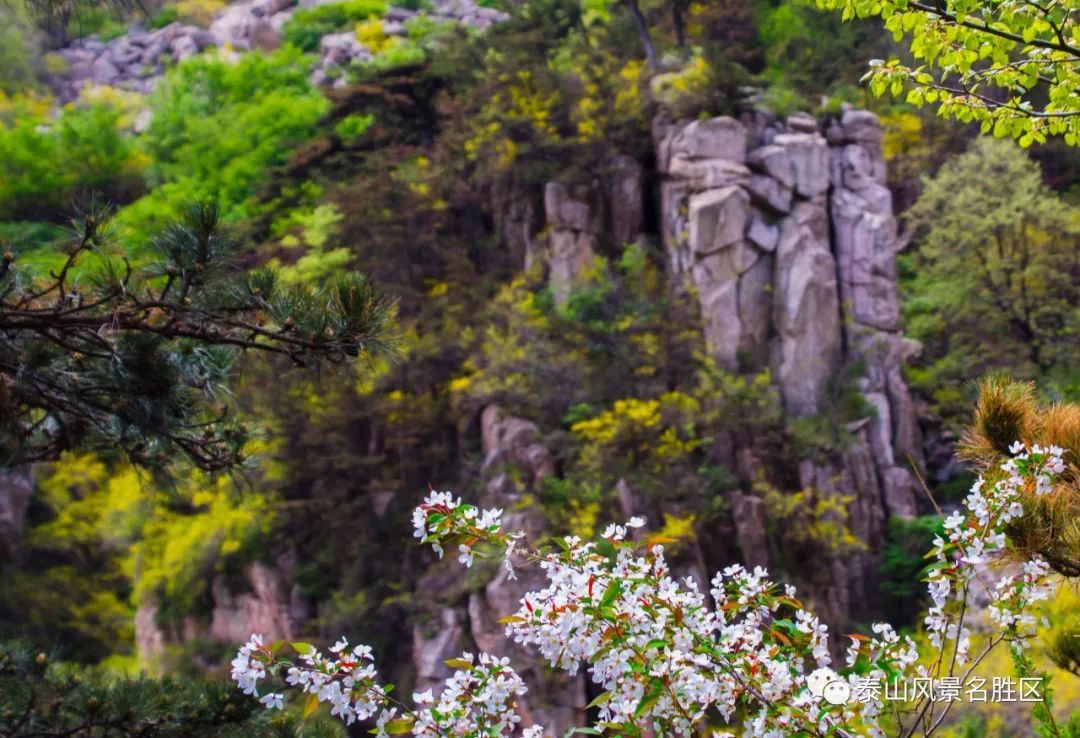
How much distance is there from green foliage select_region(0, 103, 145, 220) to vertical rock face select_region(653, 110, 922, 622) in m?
11.0

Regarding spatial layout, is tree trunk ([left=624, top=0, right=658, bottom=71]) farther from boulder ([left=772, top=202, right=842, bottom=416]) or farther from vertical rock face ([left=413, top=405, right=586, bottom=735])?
vertical rock face ([left=413, top=405, right=586, bottom=735])

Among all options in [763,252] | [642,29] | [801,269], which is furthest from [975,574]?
[642,29]

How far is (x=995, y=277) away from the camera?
44.0 feet

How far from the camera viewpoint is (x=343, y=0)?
2928cm

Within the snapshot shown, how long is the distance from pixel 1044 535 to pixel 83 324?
298cm

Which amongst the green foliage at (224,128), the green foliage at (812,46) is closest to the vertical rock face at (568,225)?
the green foliage at (812,46)

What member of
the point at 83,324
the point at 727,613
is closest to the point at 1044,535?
the point at 727,613

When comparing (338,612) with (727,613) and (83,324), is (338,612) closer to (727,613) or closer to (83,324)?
(83,324)

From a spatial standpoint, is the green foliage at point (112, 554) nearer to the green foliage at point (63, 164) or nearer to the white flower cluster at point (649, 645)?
the green foliage at point (63, 164)

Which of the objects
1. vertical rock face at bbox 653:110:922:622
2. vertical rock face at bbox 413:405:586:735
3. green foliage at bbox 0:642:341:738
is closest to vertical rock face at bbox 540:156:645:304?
vertical rock face at bbox 653:110:922:622

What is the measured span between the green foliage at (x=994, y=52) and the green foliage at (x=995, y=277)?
373 inches

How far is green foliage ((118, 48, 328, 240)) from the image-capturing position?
62.4 feet

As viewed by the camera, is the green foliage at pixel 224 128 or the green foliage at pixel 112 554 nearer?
the green foliage at pixel 112 554

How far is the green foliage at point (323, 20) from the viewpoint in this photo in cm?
2819
